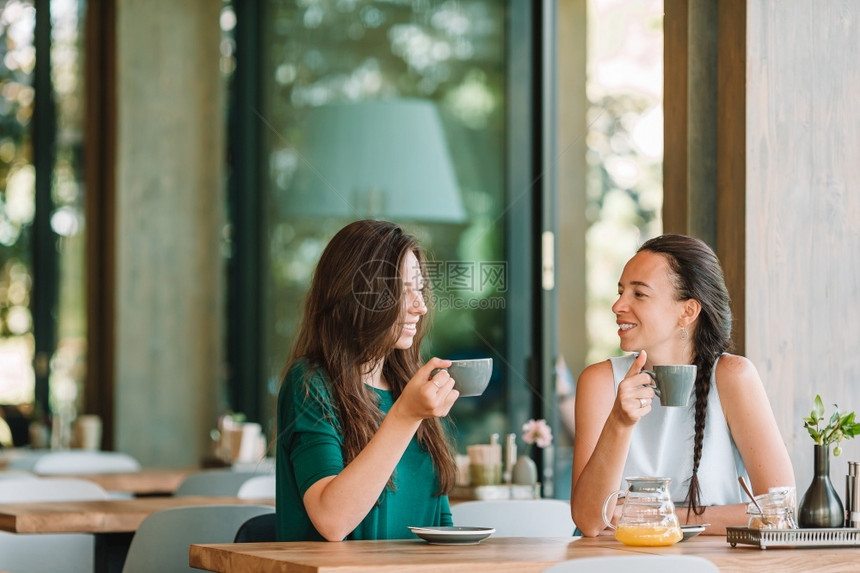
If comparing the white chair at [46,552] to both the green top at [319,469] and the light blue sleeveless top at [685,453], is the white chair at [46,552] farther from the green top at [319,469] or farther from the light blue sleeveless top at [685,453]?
the light blue sleeveless top at [685,453]

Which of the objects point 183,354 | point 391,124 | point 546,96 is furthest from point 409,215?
point 183,354

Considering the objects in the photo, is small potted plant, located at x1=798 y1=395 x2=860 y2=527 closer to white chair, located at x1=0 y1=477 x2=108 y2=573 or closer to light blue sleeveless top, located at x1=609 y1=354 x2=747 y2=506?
light blue sleeveless top, located at x1=609 y1=354 x2=747 y2=506

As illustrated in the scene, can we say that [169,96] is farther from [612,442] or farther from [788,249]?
[612,442]

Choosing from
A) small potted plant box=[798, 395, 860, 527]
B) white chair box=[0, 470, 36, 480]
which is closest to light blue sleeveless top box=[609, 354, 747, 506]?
small potted plant box=[798, 395, 860, 527]

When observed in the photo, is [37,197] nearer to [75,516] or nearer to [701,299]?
[75,516]

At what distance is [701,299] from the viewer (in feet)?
7.93

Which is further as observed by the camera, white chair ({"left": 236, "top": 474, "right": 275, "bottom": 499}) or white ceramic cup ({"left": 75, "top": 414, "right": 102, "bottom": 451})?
white ceramic cup ({"left": 75, "top": 414, "right": 102, "bottom": 451})

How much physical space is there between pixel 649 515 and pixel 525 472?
1622mm

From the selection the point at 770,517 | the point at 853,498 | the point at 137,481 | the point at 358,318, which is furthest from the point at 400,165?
the point at 770,517

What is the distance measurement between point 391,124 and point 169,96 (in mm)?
1638

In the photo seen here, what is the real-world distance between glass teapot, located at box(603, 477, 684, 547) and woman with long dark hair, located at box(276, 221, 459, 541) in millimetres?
375

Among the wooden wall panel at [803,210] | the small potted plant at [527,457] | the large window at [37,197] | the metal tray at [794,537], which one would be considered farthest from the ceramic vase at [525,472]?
the large window at [37,197]

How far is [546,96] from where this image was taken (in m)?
4.06

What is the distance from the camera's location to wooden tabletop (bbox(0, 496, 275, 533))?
295 centimetres
